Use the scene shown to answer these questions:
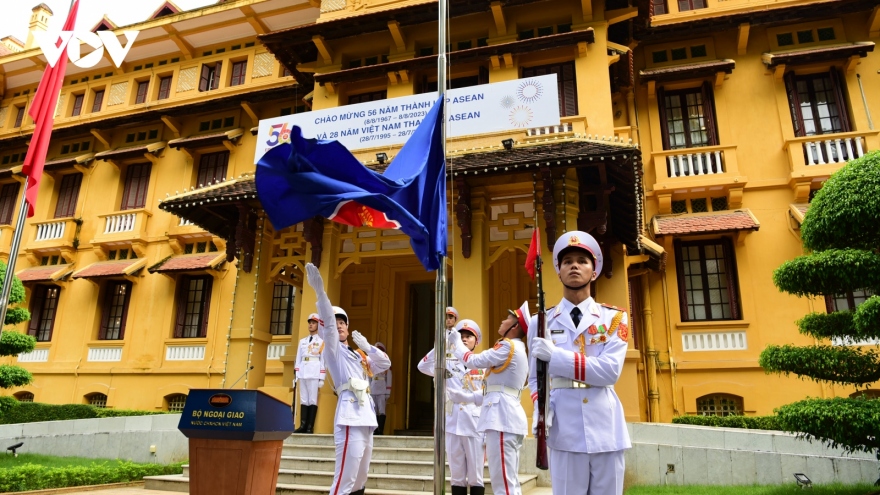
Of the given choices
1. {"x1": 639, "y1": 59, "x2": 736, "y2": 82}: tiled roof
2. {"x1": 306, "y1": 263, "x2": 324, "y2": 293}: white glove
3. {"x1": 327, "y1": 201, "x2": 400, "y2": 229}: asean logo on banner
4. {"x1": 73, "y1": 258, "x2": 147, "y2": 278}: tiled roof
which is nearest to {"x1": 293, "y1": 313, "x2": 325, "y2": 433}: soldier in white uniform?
{"x1": 327, "y1": 201, "x2": 400, "y2": 229}: asean logo on banner

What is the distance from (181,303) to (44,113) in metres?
10.6

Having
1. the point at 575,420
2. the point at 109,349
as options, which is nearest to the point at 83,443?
the point at 109,349

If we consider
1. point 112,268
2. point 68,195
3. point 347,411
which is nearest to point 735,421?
point 347,411

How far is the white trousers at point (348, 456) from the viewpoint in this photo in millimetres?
6188

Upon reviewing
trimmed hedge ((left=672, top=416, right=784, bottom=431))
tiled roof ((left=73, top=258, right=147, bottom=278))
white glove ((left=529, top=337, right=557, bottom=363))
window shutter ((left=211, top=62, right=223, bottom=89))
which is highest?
window shutter ((left=211, top=62, right=223, bottom=89))

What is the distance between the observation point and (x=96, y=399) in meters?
18.4

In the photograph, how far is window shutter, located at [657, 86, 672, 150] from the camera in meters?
15.7

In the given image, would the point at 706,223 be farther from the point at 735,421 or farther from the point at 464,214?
the point at 464,214

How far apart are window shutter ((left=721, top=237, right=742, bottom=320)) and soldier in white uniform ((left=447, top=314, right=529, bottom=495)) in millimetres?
9268

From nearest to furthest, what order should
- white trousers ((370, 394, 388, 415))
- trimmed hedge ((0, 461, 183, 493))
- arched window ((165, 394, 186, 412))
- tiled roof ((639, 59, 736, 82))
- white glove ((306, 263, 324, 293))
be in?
white glove ((306, 263, 324, 293)) → trimmed hedge ((0, 461, 183, 493)) → white trousers ((370, 394, 388, 415)) → tiled roof ((639, 59, 736, 82)) → arched window ((165, 394, 186, 412))

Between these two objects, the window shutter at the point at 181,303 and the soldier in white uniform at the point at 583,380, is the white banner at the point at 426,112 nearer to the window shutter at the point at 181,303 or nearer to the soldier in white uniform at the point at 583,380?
the window shutter at the point at 181,303

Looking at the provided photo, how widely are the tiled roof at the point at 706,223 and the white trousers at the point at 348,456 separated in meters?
10.1

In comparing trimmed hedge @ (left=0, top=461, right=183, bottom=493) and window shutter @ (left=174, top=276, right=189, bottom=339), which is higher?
window shutter @ (left=174, top=276, right=189, bottom=339)

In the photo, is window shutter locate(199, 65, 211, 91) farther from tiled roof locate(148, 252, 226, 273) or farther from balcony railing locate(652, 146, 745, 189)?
balcony railing locate(652, 146, 745, 189)
